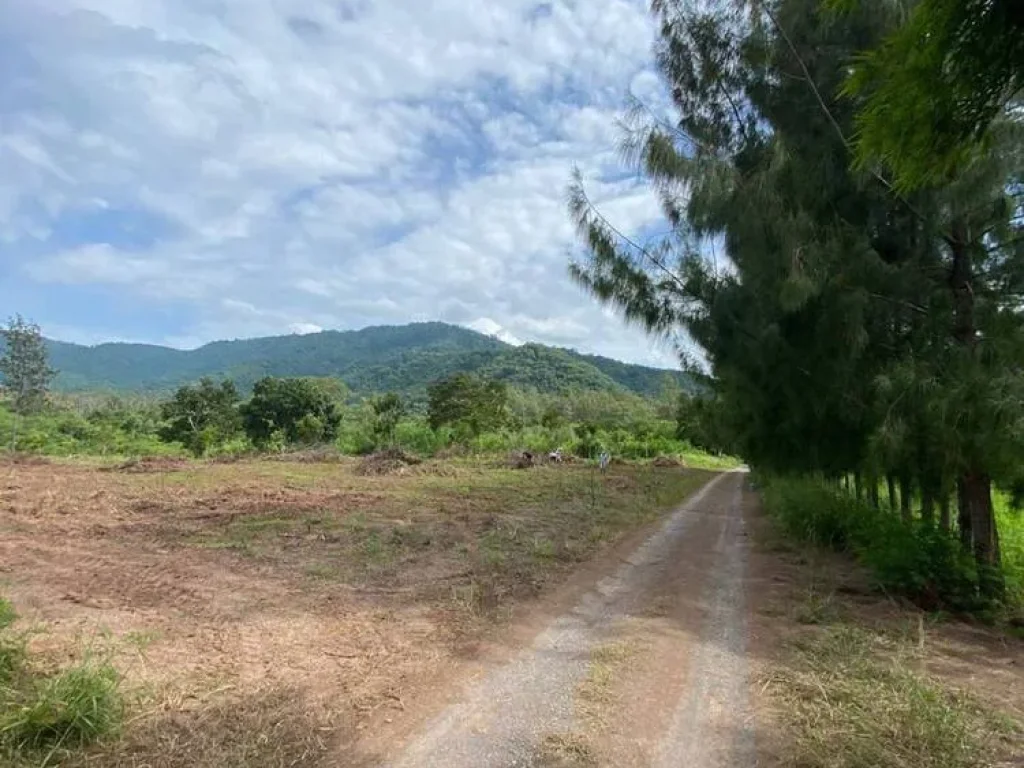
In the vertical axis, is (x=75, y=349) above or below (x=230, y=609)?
above

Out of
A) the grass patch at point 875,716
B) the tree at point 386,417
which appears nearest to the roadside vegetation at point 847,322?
the grass patch at point 875,716

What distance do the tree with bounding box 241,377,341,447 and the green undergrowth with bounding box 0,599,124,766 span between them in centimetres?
2953

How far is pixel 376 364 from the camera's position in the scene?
4916 inches

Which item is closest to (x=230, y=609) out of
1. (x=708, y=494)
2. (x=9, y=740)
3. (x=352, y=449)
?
(x=9, y=740)

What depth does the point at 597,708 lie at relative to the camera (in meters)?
3.46

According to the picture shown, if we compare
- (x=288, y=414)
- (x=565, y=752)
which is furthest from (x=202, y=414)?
(x=565, y=752)

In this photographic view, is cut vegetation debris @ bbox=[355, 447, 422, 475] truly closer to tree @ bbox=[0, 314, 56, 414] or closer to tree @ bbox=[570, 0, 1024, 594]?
tree @ bbox=[570, 0, 1024, 594]

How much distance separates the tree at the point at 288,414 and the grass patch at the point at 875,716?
3015cm

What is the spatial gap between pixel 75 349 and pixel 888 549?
233 metres

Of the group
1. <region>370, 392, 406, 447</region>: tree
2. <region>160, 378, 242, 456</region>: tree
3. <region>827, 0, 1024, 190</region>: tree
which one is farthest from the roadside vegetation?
<region>160, 378, 242, 456</region>: tree

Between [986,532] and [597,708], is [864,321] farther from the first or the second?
[597,708]

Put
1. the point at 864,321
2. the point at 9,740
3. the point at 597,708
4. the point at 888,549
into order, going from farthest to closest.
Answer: the point at 888,549
the point at 864,321
the point at 597,708
the point at 9,740

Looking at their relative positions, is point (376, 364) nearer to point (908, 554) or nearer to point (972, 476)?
point (908, 554)

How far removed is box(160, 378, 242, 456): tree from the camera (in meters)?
30.3
